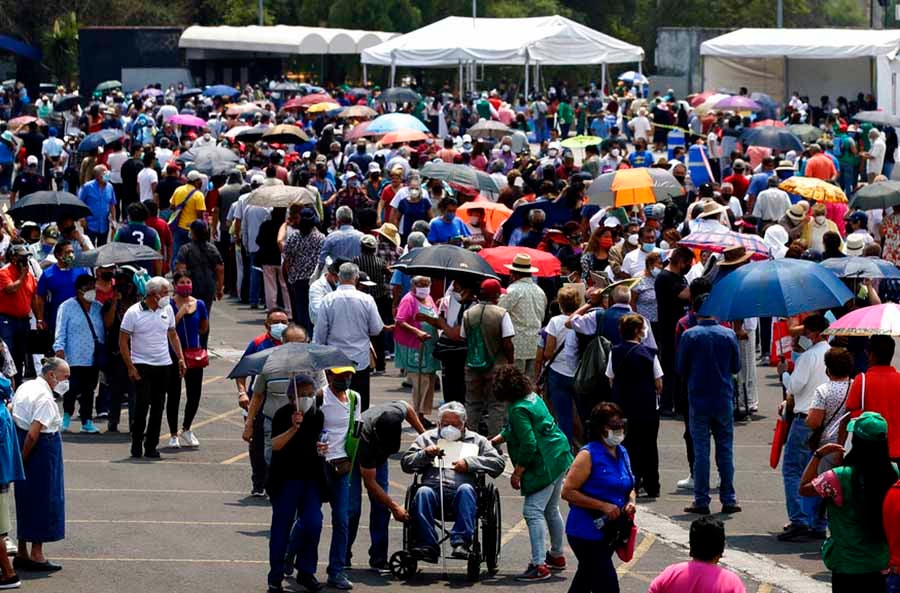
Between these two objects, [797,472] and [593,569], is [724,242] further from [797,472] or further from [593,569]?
[593,569]

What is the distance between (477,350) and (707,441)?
2657 millimetres

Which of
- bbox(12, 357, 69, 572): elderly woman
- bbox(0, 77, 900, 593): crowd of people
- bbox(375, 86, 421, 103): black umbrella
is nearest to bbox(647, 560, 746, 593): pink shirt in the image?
bbox(0, 77, 900, 593): crowd of people

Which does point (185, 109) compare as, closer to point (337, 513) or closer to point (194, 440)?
point (194, 440)

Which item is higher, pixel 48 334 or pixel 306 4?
pixel 306 4

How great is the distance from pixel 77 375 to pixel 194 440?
4.42 feet

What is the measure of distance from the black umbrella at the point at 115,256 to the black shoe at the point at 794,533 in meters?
7.26

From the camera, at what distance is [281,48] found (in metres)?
64.7

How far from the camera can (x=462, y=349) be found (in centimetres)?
1648

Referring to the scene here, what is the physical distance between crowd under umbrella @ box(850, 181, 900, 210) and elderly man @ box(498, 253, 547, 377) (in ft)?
29.0

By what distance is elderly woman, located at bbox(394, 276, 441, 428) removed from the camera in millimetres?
17141

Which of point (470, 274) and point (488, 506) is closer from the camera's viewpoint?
point (488, 506)

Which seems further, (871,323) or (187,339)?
(187,339)

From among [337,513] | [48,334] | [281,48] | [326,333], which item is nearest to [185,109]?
[281,48]

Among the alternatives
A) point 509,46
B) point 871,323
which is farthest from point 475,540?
point 509,46
